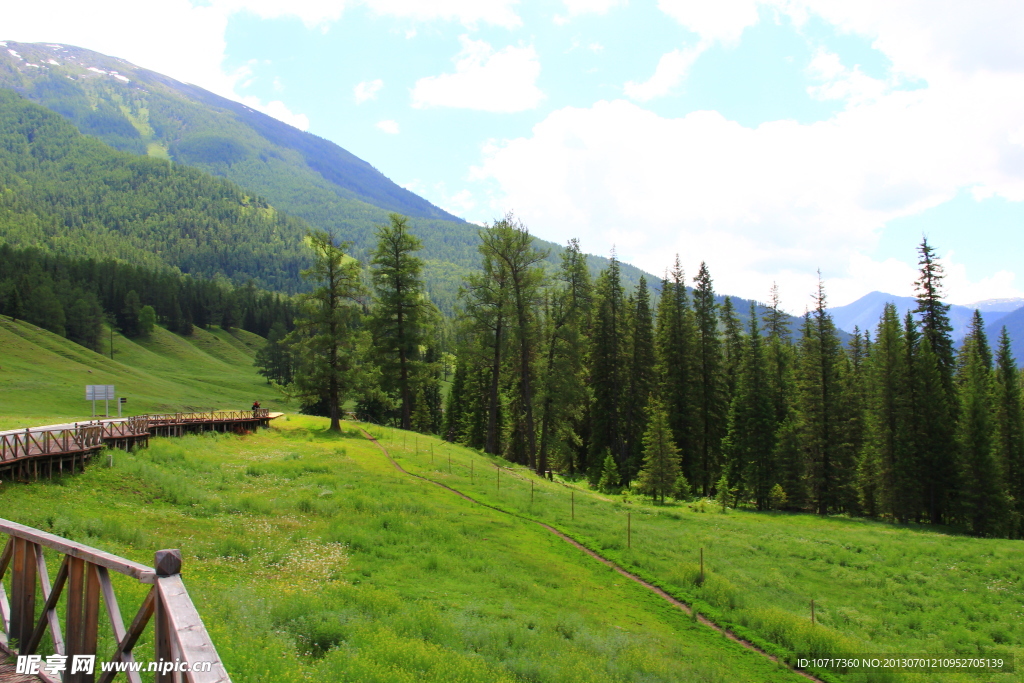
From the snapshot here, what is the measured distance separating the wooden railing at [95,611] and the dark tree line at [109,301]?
120 metres

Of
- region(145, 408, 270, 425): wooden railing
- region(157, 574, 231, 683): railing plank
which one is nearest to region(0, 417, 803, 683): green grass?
region(157, 574, 231, 683): railing plank

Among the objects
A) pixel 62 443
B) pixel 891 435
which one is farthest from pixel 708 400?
pixel 62 443

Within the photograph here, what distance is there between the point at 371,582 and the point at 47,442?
1565 centimetres

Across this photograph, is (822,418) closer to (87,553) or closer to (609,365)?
(609,365)

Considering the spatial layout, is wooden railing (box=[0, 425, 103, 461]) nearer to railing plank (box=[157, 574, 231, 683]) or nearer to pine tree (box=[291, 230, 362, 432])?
pine tree (box=[291, 230, 362, 432])

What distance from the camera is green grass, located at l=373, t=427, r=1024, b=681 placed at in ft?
58.0

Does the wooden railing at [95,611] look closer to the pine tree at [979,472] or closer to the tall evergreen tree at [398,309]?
the tall evergreen tree at [398,309]

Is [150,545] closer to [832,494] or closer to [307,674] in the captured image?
[307,674]

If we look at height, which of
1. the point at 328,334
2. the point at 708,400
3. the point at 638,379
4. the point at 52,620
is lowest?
the point at 52,620

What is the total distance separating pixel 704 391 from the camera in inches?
2131

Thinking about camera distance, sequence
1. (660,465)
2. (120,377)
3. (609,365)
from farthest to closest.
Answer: (120,377) < (609,365) < (660,465)

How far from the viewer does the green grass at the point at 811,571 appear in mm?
17672

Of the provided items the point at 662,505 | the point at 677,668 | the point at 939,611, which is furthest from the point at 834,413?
the point at 677,668

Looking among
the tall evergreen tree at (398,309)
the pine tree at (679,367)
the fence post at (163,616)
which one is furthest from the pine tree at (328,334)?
the fence post at (163,616)
